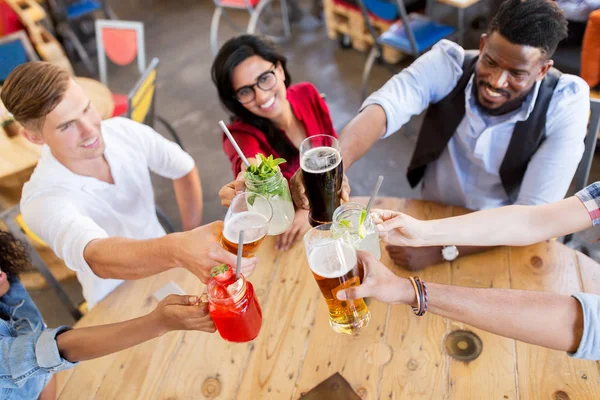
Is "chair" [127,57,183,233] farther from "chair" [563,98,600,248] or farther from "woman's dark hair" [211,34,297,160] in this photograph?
"chair" [563,98,600,248]

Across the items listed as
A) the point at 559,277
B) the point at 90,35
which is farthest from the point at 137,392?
the point at 90,35

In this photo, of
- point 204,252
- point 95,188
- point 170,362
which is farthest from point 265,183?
point 95,188

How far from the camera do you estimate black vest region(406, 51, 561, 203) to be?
5.62 feet

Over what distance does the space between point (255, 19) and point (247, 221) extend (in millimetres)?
3873

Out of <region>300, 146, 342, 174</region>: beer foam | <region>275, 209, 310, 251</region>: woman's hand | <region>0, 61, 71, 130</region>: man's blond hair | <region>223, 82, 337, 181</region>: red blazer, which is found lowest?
<region>275, 209, 310, 251</region>: woman's hand

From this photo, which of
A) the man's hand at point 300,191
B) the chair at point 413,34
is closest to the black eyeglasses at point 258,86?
the man's hand at point 300,191

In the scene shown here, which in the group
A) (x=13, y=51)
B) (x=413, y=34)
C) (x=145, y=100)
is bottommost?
(x=413, y=34)

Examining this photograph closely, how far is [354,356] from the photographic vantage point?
4.60ft

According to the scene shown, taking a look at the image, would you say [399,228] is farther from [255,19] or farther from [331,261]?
[255,19]

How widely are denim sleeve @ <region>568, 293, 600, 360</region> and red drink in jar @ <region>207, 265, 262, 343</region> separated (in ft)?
2.68

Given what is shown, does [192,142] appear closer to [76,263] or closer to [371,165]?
[371,165]

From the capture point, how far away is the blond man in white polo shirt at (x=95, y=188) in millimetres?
1424

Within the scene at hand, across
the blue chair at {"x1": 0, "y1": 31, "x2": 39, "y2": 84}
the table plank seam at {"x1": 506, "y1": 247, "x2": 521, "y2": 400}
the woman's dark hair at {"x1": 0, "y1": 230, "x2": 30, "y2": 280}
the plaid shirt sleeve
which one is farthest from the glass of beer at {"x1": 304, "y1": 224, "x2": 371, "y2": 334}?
the blue chair at {"x1": 0, "y1": 31, "x2": 39, "y2": 84}

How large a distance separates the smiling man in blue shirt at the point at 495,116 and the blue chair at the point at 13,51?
279 cm
